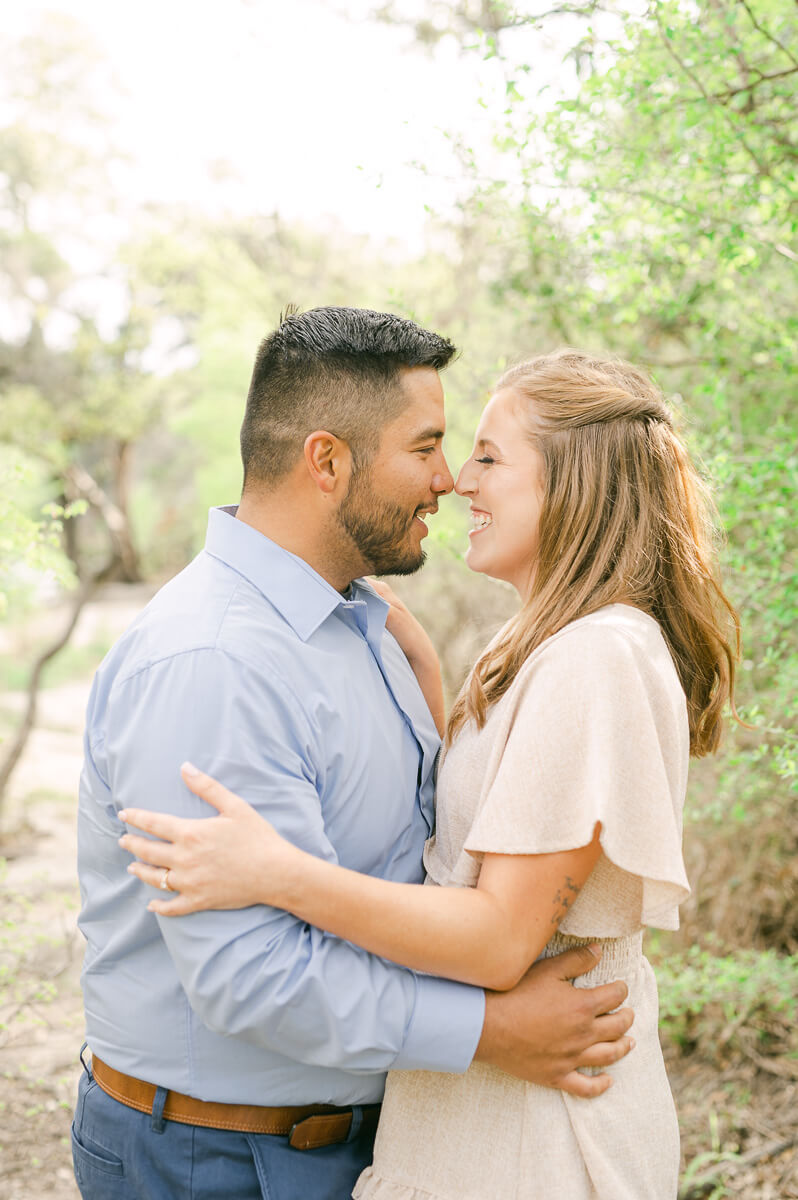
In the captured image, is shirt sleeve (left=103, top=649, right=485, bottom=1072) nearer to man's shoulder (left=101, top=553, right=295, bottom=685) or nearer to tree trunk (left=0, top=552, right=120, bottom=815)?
man's shoulder (left=101, top=553, right=295, bottom=685)

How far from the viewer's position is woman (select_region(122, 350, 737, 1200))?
1644 millimetres

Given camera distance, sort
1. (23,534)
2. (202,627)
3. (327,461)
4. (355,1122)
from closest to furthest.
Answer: (202,627), (355,1122), (327,461), (23,534)

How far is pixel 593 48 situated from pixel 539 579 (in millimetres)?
2260

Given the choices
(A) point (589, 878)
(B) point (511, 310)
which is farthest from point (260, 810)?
(B) point (511, 310)

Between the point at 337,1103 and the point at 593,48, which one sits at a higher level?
the point at 593,48

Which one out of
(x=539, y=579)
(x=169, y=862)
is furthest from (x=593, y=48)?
(x=169, y=862)

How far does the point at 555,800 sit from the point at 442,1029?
0.42 metres

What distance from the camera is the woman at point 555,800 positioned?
5.39 ft

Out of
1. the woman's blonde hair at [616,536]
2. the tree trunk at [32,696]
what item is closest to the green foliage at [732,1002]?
the woman's blonde hair at [616,536]

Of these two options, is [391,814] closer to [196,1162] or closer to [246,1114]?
[246,1114]

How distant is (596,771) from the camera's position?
5.42 ft

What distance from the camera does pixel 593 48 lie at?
134 inches

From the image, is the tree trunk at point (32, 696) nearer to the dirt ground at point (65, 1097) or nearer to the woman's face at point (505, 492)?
the dirt ground at point (65, 1097)

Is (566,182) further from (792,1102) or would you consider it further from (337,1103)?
(792,1102)
